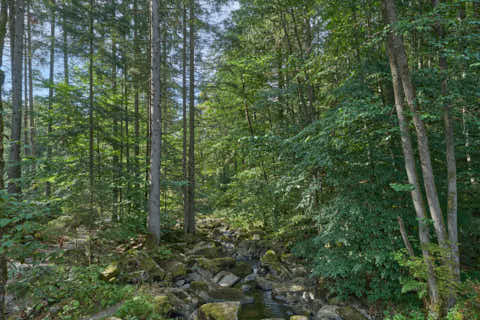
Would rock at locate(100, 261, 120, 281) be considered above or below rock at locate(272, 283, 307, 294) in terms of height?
above

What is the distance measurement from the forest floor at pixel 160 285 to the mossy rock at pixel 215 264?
0.11ft

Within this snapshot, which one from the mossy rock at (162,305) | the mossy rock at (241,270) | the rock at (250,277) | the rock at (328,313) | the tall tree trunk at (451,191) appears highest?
the tall tree trunk at (451,191)

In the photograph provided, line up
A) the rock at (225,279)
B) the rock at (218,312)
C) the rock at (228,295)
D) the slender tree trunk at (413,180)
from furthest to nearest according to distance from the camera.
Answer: the rock at (225,279) → the rock at (228,295) → the rock at (218,312) → the slender tree trunk at (413,180)

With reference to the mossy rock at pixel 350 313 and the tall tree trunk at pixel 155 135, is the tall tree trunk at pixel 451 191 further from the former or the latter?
the tall tree trunk at pixel 155 135

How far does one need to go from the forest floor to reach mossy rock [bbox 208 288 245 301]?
27 mm

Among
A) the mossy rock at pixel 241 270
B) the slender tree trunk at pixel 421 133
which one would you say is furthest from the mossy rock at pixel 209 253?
the slender tree trunk at pixel 421 133

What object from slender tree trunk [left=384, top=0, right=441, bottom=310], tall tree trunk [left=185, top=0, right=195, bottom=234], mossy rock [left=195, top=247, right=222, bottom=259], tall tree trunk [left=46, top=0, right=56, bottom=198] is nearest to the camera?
slender tree trunk [left=384, top=0, right=441, bottom=310]

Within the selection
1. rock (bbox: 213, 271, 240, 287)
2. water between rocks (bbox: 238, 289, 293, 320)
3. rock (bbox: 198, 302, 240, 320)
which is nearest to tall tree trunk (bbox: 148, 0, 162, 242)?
rock (bbox: 213, 271, 240, 287)

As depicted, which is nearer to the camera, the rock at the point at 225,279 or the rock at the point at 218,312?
the rock at the point at 218,312

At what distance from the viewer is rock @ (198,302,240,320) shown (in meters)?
4.96

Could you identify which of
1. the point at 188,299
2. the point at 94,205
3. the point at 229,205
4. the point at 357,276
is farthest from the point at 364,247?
the point at 229,205

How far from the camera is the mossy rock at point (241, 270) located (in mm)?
7840

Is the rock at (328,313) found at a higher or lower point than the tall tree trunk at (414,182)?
lower

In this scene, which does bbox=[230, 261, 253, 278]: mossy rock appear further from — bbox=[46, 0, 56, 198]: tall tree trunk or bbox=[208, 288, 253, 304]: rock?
bbox=[46, 0, 56, 198]: tall tree trunk
